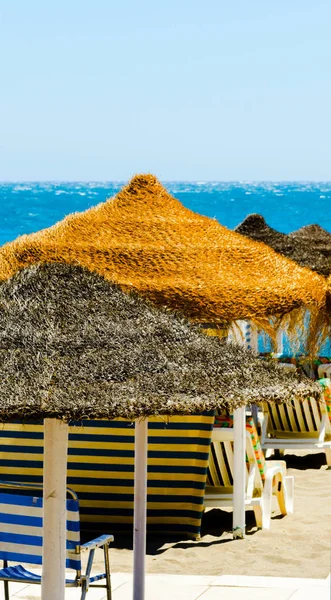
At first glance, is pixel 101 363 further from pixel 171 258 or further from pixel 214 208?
→ pixel 214 208

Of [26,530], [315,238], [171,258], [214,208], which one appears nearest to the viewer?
[26,530]

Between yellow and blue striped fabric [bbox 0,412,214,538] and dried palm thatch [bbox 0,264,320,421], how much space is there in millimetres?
2448

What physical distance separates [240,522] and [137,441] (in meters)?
2.17

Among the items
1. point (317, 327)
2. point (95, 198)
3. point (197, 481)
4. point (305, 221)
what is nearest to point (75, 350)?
point (197, 481)

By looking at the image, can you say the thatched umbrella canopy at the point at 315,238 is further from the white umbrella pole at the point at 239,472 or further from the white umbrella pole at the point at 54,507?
the white umbrella pole at the point at 54,507

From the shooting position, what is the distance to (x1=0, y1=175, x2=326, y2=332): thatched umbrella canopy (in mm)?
7992

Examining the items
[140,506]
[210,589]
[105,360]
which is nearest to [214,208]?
[210,589]

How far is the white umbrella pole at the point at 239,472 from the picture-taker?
7.47 m

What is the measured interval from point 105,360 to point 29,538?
1.28 metres

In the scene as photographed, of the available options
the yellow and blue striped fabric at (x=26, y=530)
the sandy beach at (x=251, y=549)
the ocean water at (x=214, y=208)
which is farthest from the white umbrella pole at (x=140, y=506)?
the ocean water at (x=214, y=208)

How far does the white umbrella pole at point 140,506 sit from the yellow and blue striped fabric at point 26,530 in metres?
0.40

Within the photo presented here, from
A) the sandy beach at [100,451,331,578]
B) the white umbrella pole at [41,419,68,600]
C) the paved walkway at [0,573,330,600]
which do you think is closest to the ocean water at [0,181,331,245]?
the sandy beach at [100,451,331,578]

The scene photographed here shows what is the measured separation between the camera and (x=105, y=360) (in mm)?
4582

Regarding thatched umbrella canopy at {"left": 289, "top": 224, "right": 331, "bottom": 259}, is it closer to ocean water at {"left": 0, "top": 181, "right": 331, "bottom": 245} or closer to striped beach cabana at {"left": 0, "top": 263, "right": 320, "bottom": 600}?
striped beach cabana at {"left": 0, "top": 263, "right": 320, "bottom": 600}
